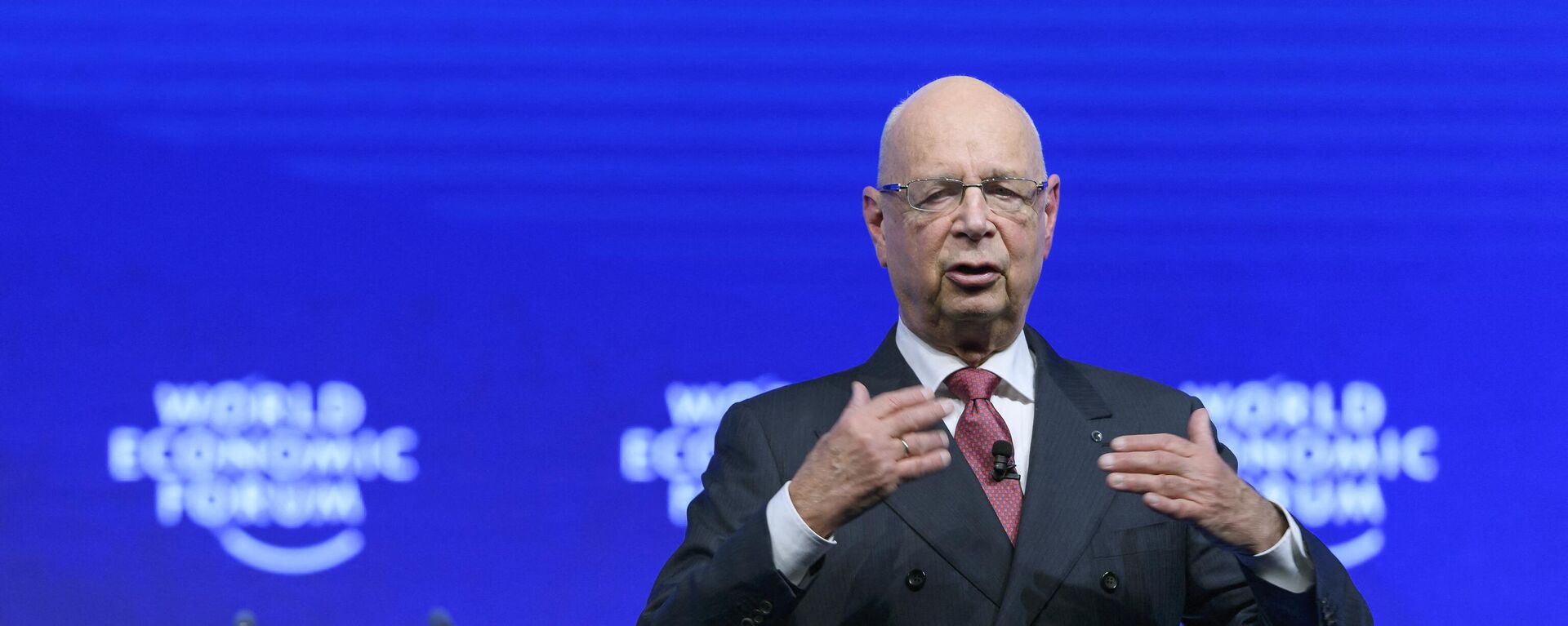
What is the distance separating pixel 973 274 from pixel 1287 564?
55 centimetres

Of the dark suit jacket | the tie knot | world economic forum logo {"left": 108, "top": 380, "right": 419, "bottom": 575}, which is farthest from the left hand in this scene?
world economic forum logo {"left": 108, "top": 380, "right": 419, "bottom": 575}

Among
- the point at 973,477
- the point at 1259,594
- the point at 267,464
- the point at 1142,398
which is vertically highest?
the point at 267,464

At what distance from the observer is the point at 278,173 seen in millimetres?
3238

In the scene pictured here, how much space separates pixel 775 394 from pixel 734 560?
0.42 m

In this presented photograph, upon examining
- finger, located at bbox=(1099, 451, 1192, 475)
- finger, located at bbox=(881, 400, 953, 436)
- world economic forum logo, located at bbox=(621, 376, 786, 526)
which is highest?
world economic forum logo, located at bbox=(621, 376, 786, 526)

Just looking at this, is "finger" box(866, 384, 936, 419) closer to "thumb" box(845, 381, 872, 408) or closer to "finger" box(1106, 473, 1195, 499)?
"thumb" box(845, 381, 872, 408)

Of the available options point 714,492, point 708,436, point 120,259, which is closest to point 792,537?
point 714,492

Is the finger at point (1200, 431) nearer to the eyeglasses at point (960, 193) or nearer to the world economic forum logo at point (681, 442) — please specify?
the eyeglasses at point (960, 193)

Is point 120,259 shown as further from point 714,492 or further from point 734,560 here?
point 734,560

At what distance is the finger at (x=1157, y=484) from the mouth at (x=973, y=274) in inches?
16.8

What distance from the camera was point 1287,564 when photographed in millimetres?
1732

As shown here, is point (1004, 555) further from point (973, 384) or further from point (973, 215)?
point (973, 215)

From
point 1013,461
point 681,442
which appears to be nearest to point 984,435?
point 1013,461

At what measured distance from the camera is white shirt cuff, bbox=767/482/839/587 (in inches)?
65.6
